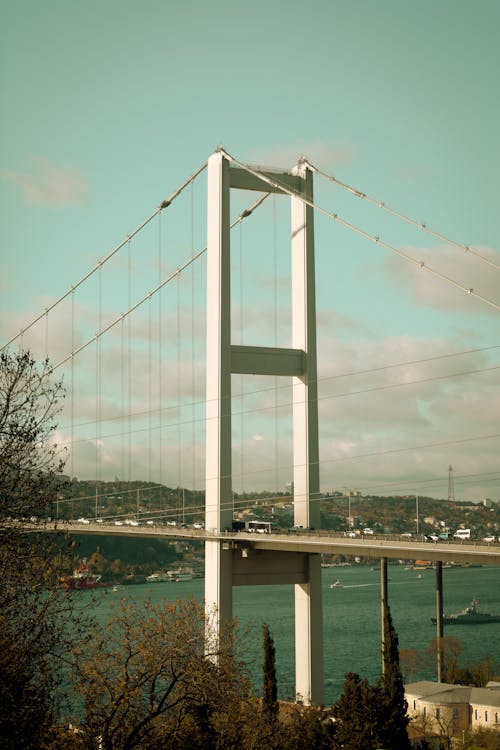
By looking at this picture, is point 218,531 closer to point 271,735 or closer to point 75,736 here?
point 271,735

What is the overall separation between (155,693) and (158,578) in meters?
49.4

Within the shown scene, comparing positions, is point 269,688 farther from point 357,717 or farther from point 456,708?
point 456,708

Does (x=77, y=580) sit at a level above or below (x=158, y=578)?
above

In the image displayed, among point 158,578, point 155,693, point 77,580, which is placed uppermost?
point 77,580

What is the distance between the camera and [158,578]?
62562mm

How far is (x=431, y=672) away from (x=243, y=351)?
2354 centimetres

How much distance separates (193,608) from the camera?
57.5 ft

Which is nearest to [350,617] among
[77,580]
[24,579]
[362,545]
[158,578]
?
[158,578]

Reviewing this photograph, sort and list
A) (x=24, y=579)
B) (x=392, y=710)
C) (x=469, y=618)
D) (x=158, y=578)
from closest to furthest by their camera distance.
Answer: (x=24, y=579)
(x=392, y=710)
(x=158, y=578)
(x=469, y=618)

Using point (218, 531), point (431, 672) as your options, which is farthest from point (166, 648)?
point (431, 672)

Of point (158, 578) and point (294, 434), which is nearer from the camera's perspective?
point (294, 434)

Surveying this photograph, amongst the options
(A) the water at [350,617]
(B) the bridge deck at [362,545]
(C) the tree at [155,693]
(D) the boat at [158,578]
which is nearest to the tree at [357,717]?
(B) the bridge deck at [362,545]

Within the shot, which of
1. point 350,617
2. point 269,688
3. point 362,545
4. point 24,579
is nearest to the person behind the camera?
point 24,579

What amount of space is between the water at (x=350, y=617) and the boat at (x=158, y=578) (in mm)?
444
